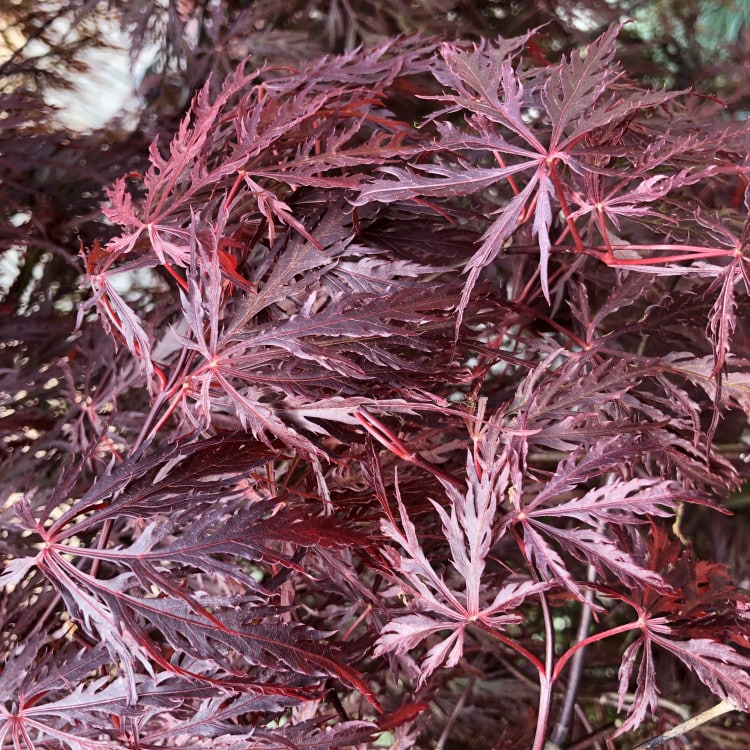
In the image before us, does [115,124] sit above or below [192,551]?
above

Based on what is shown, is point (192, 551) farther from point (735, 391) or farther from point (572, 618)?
point (572, 618)

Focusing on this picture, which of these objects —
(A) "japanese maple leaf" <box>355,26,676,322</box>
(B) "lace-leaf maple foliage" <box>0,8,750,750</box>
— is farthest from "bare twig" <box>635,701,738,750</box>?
(A) "japanese maple leaf" <box>355,26,676,322</box>

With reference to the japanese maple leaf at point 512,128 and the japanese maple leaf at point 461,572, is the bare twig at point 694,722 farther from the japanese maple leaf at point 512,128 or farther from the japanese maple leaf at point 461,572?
the japanese maple leaf at point 512,128

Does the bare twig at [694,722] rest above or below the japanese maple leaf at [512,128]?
below

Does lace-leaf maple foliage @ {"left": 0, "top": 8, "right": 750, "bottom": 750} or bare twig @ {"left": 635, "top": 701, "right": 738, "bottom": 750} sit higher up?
lace-leaf maple foliage @ {"left": 0, "top": 8, "right": 750, "bottom": 750}

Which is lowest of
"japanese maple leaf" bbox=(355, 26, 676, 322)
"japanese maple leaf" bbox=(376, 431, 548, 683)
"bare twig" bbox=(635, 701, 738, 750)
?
"bare twig" bbox=(635, 701, 738, 750)

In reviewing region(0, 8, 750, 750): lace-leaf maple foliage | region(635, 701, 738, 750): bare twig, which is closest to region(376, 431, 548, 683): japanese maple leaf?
region(0, 8, 750, 750): lace-leaf maple foliage

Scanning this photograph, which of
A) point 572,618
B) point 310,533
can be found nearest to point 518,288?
point 310,533

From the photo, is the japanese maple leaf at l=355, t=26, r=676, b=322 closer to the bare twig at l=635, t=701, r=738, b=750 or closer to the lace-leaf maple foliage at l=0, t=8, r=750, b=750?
the lace-leaf maple foliage at l=0, t=8, r=750, b=750

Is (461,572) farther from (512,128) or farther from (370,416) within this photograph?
(512,128)

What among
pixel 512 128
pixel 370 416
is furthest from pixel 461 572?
pixel 512 128

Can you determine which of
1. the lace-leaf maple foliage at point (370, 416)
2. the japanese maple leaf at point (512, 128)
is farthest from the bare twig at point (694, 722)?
the japanese maple leaf at point (512, 128)
